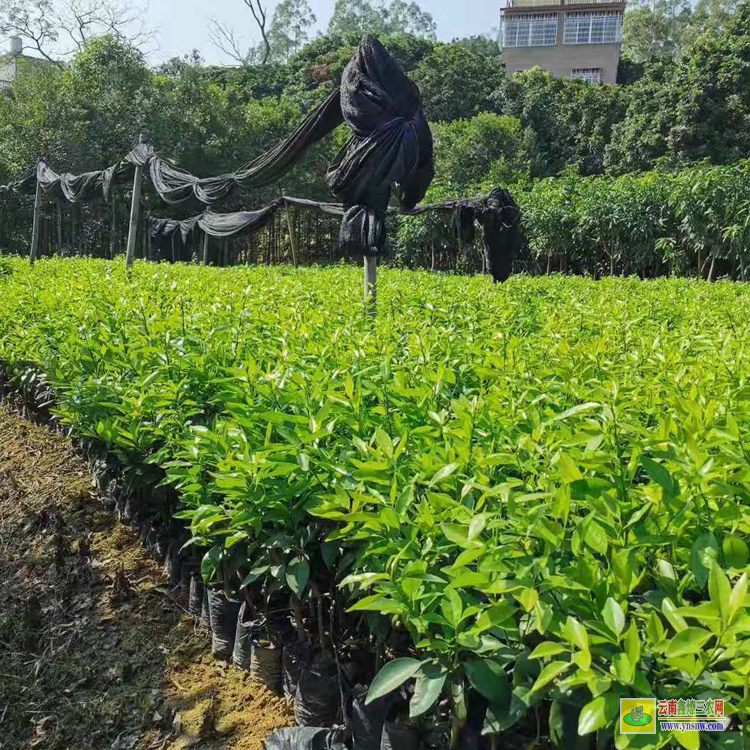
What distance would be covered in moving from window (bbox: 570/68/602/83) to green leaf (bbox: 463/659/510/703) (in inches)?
1712

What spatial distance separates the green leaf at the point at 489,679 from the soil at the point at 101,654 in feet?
3.34

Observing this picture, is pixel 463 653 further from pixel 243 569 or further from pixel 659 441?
pixel 243 569

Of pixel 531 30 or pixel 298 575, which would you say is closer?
pixel 298 575

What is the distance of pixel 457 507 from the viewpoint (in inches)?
46.7

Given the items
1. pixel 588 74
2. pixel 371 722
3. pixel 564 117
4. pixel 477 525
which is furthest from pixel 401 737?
pixel 588 74

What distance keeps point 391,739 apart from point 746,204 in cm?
1143

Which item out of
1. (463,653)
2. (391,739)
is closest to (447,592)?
(463,653)

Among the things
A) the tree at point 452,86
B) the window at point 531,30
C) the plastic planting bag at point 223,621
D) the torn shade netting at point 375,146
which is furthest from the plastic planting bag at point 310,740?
the window at point 531,30

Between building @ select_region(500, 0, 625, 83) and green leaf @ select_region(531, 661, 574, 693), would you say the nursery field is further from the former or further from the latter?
building @ select_region(500, 0, 625, 83)

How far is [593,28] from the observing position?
3962cm

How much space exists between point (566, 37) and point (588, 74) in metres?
2.80

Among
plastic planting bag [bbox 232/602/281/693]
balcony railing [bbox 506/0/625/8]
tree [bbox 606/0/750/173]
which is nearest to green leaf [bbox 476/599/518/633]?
plastic planting bag [bbox 232/602/281/693]

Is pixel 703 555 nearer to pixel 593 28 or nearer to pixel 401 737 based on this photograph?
pixel 401 737

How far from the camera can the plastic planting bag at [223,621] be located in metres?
2.07
